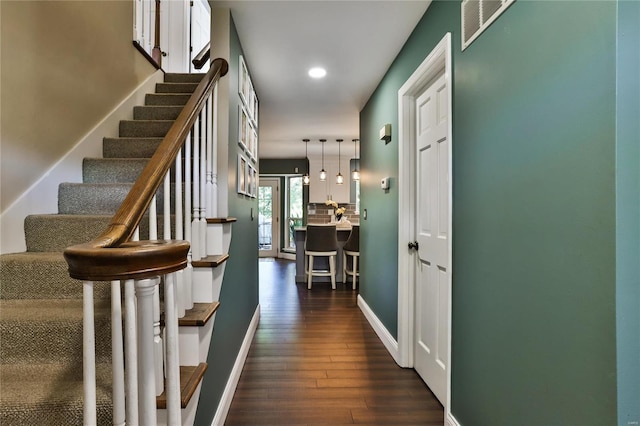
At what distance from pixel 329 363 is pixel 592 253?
6.71ft

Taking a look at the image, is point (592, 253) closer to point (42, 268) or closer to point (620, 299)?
point (620, 299)

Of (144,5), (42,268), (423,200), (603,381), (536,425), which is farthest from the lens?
(144,5)

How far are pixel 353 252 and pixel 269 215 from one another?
3.86 meters

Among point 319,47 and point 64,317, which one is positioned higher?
point 319,47

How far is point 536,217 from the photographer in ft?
3.51

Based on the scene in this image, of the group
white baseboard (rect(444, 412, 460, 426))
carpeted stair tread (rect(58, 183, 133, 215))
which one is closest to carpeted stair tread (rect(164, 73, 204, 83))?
carpeted stair tread (rect(58, 183, 133, 215))

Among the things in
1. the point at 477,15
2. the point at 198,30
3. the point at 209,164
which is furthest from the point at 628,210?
the point at 198,30

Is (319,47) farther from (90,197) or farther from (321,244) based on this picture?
(321,244)

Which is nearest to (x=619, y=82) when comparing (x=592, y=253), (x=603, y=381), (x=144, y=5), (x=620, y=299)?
(x=592, y=253)

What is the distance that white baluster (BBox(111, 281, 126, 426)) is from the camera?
0.66 m

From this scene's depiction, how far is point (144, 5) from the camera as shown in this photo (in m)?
2.69

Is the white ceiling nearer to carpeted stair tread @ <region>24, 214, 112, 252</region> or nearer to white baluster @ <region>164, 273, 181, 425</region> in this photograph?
carpeted stair tread @ <region>24, 214, 112, 252</region>

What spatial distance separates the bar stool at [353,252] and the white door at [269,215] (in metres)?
3.40

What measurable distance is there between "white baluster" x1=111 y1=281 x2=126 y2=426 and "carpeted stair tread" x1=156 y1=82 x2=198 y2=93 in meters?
2.76
